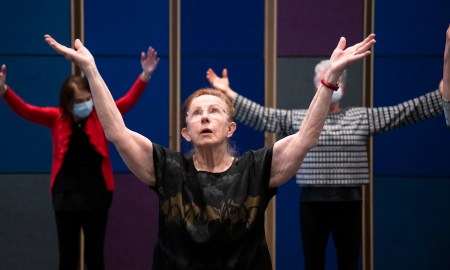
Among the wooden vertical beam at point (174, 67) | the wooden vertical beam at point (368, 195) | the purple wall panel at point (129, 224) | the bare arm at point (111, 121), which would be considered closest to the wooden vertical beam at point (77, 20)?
the purple wall panel at point (129, 224)

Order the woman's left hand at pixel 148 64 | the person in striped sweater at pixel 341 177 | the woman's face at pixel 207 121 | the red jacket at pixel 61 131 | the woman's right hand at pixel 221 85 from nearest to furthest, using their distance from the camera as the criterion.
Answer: the woman's face at pixel 207 121
the person in striped sweater at pixel 341 177
the red jacket at pixel 61 131
the woman's right hand at pixel 221 85
the woman's left hand at pixel 148 64

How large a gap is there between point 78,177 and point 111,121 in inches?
59.3

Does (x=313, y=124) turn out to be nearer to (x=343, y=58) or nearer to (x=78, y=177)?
(x=343, y=58)

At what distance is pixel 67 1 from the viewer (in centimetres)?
416

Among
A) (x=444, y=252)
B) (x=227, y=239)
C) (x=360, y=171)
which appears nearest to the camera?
(x=227, y=239)

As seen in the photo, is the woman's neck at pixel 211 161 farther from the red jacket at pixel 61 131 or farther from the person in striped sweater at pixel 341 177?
the red jacket at pixel 61 131

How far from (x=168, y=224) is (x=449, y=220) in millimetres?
2712

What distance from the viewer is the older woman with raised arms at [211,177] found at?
6.11 ft

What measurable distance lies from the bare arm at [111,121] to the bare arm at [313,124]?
0.38 metres

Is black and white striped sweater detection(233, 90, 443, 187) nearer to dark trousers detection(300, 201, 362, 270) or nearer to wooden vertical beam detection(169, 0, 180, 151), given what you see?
dark trousers detection(300, 201, 362, 270)

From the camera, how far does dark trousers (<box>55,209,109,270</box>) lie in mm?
3350

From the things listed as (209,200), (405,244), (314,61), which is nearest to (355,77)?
(314,61)

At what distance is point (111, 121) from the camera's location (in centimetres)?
191

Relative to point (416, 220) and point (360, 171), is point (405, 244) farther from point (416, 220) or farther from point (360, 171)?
point (360, 171)
